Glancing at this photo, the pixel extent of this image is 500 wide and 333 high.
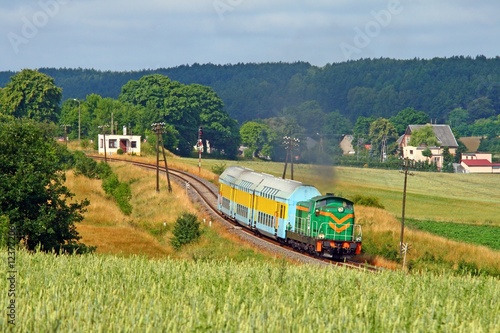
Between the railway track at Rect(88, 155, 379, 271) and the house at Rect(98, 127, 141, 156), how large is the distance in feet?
42.7

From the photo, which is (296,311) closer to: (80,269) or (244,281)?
(244,281)

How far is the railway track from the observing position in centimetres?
4845

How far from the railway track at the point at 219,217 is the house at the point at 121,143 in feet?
42.7

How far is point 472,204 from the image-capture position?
121250mm

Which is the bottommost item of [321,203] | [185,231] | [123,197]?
[123,197]

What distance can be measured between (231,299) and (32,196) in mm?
33284

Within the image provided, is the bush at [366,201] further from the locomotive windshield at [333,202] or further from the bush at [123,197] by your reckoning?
the locomotive windshield at [333,202]

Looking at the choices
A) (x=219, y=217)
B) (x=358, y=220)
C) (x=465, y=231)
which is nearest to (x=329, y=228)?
(x=358, y=220)

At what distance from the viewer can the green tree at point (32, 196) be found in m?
48.8

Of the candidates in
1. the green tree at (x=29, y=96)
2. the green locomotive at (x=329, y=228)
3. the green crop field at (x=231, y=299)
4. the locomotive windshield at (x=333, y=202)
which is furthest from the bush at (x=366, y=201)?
the green tree at (x=29, y=96)

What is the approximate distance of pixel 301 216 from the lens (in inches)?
2047

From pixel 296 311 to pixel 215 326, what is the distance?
2542 mm

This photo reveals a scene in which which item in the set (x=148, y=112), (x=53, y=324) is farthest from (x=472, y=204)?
(x=53, y=324)

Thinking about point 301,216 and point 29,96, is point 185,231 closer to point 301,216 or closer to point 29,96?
point 301,216
